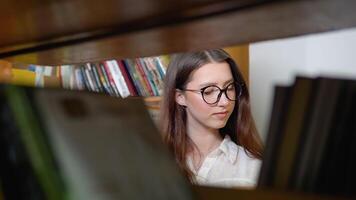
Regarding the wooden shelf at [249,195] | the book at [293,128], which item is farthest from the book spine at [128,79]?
the book at [293,128]

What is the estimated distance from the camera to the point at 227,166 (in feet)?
5.18

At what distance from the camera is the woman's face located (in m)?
1.60

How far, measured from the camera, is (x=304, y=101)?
0.38 meters

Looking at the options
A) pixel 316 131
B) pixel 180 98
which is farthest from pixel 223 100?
pixel 316 131

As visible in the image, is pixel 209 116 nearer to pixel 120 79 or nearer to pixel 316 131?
pixel 120 79

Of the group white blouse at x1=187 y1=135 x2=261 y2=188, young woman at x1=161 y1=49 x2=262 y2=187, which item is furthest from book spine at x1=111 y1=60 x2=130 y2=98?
white blouse at x1=187 y1=135 x2=261 y2=188

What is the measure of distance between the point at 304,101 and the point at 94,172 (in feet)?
0.62

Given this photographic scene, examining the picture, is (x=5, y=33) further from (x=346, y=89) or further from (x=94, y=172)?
(x=346, y=89)

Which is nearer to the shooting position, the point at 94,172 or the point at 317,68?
the point at 94,172

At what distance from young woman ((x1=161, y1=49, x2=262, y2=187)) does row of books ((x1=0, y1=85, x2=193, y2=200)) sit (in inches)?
44.8

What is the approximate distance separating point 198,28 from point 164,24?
0.13 ft

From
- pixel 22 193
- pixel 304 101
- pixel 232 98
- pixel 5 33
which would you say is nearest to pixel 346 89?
pixel 304 101

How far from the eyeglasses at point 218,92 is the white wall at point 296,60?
0.40 ft

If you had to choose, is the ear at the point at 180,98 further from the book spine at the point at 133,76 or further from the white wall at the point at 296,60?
the white wall at the point at 296,60
